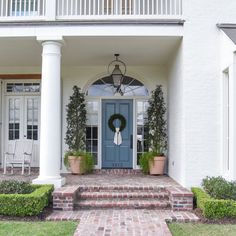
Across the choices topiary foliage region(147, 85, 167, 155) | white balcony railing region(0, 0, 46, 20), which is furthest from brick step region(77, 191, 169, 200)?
white balcony railing region(0, 0, 46, 20)

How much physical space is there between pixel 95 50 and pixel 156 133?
2871mm

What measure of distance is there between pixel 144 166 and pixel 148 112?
153 centimetres

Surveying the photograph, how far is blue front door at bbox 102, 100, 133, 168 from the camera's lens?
1023 centimetres

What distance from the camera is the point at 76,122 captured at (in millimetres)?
9805

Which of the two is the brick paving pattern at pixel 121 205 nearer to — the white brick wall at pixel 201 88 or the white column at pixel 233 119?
the white brick wall at pixel 201 88

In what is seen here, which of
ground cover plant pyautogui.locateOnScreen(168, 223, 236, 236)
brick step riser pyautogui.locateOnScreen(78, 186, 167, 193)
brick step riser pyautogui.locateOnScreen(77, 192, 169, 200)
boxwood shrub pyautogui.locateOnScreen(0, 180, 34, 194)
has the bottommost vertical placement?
ground cover plant pyautogui.locateOnScreen(168, 223, 236, 236)

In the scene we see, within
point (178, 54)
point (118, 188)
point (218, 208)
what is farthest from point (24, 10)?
point (218, 208)

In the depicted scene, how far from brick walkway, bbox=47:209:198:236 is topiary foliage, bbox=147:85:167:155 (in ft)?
10.9

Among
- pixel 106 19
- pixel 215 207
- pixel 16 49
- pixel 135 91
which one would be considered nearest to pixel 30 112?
pixel 16 49

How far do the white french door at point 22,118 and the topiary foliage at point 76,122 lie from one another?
1.26 metres

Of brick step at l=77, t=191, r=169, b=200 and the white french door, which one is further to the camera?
the white french door

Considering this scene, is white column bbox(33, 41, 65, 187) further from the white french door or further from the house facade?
the white french door

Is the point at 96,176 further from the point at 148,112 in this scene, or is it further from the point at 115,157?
the point at 148,112

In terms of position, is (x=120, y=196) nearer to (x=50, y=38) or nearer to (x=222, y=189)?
(x=222, y=189)
